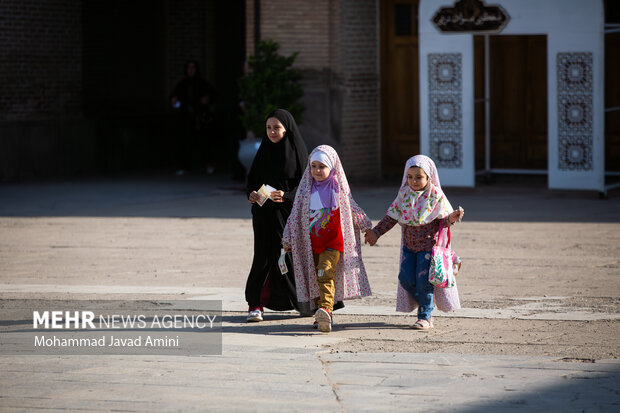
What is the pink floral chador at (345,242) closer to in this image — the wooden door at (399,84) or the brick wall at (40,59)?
the wooden door at (399,84)

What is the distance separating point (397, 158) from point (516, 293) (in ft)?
29.0

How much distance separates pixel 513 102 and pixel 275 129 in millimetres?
9674

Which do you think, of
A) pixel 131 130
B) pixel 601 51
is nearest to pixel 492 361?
pixel 601 51

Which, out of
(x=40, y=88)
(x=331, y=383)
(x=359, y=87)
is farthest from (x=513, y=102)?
(x=331, y=383)

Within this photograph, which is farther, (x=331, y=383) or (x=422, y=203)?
(x=422, y=203)

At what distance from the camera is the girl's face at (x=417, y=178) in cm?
723

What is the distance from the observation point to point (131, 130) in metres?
20.1

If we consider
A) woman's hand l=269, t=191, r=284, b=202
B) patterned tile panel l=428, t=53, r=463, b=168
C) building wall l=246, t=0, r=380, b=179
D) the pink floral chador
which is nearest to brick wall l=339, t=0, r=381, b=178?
building wall l=246, t=0, r=380, b=179

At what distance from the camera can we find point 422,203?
7273mm

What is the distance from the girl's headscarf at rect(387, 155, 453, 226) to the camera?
23.8 feet

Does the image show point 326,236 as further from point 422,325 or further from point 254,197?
point 422,325

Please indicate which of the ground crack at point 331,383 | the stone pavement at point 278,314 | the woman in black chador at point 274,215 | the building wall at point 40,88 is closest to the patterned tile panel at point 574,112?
the stone pavement at point 278,314

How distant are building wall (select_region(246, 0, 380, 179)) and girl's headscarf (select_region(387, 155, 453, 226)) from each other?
9108 millimetres

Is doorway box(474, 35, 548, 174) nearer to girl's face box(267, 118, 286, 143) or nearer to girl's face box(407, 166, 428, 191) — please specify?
girl's face box(267, 118, 286, 143)
